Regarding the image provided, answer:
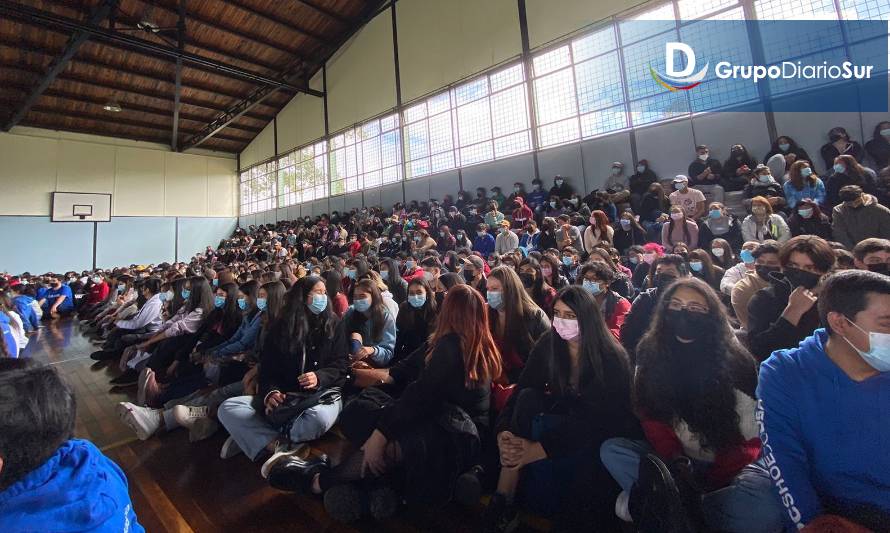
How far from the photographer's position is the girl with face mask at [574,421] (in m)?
1.49

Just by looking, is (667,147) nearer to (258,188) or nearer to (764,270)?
(764,270)

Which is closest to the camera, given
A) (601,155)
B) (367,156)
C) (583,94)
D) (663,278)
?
(663,278)

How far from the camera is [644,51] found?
7.44 m

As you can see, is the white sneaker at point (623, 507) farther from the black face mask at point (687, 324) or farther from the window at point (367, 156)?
the window at point (367, 156)

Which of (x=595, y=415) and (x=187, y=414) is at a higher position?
(x=595, y=415)

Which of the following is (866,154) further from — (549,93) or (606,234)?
(549,93)

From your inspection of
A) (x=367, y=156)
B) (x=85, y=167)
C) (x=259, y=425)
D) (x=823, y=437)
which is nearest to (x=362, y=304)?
(x=259, y=425)

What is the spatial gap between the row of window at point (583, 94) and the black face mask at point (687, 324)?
737cm

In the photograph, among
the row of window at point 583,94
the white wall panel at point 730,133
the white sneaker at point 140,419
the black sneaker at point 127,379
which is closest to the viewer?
the white sneaker at point 140,419

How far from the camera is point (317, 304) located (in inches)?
97.7

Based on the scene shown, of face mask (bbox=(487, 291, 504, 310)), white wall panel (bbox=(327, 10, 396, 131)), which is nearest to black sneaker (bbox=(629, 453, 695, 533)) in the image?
face mask (bbox=(487, 291, 504, 310))

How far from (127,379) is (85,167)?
17516mm

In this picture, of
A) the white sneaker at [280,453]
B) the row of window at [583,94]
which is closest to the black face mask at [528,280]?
the white sneaker at [280,453]

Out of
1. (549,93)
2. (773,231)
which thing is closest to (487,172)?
(549,93)
